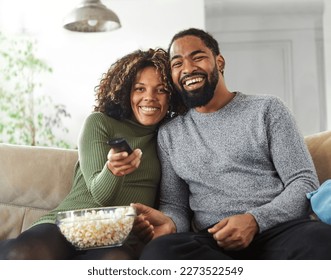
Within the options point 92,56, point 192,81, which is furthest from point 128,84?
point 92,56

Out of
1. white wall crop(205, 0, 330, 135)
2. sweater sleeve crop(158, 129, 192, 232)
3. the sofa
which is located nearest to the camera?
sweater sleeve crop(158, 129, 192, 232)

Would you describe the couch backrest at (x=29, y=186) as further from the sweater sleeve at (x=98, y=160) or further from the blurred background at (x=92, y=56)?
the blurred background at (x=92, y=56)

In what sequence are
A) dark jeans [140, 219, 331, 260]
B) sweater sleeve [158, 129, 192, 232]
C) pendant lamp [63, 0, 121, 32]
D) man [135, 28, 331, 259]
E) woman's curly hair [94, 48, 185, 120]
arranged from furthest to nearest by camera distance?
1. pendant lamp [63, 0, 121, 32]
2. woman's curly hair [94, 48, 185, 120]
3. sweater sleeve [158, 129, 192, 232]
4. man [135, 28, 331, 259]
5. dark jeans [140, 219, 331, 260]

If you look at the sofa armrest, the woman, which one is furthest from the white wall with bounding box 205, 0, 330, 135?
the woman

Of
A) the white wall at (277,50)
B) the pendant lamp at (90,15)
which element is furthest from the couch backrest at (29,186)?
the white wall at (277,50)

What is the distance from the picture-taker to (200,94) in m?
1.60

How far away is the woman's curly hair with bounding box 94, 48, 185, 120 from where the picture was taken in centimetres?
168

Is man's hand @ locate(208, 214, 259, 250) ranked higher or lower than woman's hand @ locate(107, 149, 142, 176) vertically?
lower

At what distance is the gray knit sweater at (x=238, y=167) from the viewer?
54.7 inches

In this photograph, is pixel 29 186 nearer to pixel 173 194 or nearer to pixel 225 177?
pixel 173 194

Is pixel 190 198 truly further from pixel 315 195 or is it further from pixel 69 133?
pixel 69 133

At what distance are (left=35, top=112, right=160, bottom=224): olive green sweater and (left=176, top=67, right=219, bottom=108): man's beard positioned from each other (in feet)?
0.50

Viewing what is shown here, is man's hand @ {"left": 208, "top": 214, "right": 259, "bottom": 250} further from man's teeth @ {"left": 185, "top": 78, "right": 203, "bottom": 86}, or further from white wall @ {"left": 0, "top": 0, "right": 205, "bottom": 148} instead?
white wall @ {"left": 0, "top": 0, "right": 205, "bottom": 148}

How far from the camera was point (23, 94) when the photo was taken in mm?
4184
